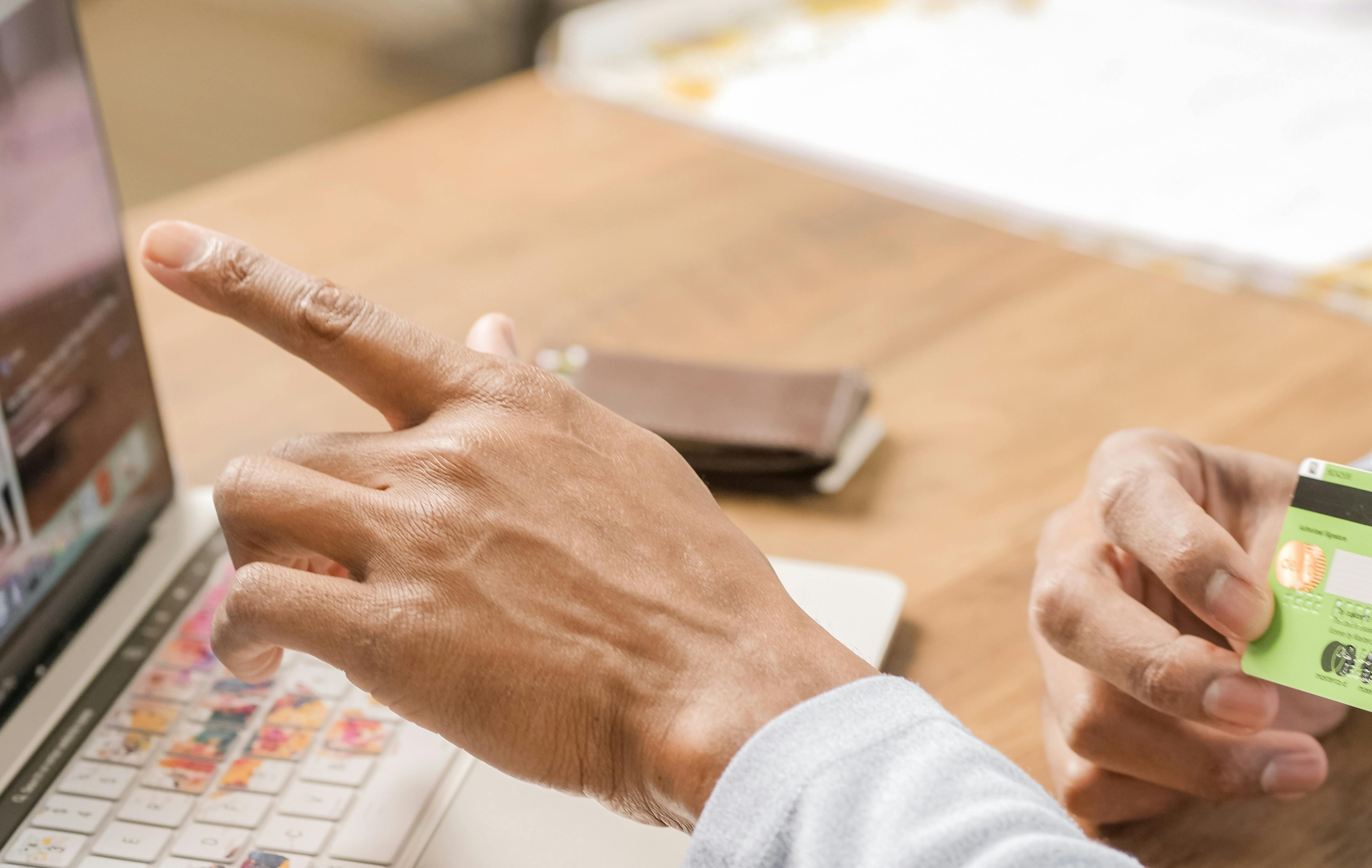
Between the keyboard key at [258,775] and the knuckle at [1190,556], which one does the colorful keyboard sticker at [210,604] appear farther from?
the knuckle at [1190,556]

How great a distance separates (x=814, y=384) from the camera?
831mm

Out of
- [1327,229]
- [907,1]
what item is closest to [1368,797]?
[1327,229]

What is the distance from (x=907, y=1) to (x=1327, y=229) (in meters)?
0.73

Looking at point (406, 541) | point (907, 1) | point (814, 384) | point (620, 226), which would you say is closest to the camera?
point (406, 541)

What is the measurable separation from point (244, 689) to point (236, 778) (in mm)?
61

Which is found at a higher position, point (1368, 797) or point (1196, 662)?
point (1196, 662)

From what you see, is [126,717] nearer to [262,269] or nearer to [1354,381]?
[262,269]

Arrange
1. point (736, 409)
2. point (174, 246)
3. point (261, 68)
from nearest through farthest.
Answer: point (174, 246), point (736, 409), point (261, 68)

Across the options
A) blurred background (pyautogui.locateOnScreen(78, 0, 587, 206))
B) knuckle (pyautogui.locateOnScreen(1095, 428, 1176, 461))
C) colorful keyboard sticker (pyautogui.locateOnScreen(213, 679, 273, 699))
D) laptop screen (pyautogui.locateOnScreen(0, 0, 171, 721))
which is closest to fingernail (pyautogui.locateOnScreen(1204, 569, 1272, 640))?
knuckle (pyautogui.locateOnScreen(1095, 428, 1176, 461))

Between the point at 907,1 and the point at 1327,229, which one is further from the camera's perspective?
the point at 907,1

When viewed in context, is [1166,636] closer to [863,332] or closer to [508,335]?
[508,335]

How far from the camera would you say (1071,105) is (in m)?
1.32

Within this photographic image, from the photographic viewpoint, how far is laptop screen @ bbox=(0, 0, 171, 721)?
0.59m

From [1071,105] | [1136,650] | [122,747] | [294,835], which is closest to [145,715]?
[122,747]
